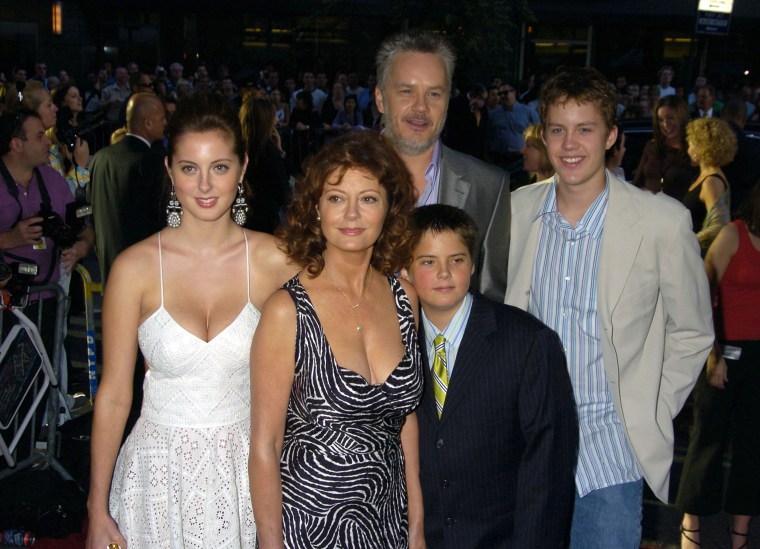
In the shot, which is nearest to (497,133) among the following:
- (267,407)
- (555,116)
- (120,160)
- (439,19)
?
(439,19)

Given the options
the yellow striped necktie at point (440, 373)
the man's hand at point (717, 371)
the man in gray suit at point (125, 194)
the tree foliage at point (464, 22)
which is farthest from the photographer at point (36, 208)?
the tree foliage at point (464, 22)

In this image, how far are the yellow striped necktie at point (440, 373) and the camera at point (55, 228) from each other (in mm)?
3501

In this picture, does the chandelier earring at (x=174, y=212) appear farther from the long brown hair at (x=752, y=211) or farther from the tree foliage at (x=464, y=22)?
the tree foliage at (x=464, y=22)

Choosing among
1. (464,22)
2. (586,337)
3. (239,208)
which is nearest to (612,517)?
(586,337)

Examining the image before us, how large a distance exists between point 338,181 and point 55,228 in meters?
3.50

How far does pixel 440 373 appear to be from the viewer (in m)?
2.98

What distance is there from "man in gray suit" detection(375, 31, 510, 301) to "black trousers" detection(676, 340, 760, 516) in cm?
175

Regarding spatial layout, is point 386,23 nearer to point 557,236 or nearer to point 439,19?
point 439,19

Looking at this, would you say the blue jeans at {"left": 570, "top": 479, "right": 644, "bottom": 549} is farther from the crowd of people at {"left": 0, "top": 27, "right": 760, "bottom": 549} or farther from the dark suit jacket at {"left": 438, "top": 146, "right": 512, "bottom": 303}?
the dark suit jacket at {"left": 438, "top": 146, "right": 512, "bottom": 303}

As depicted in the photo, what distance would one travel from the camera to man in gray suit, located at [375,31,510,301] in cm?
361

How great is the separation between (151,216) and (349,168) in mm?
4449

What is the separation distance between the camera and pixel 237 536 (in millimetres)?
2885

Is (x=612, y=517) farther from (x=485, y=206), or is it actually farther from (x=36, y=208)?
(x=36, y=208)

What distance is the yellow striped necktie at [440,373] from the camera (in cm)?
295
